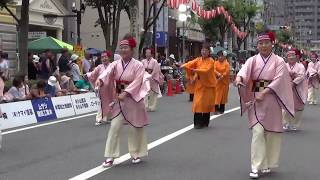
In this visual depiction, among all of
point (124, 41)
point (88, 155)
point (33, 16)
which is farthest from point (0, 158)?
point (33, 16)

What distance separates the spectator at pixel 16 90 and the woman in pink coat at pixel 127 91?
6.60 m

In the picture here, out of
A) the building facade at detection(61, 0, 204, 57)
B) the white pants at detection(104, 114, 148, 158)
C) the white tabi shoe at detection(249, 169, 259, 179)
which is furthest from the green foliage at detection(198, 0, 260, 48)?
the white tabi shoe at detection(249, 169, 259, 179)

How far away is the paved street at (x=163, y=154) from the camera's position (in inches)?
316

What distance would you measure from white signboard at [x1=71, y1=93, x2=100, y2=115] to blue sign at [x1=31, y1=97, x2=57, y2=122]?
1272 mm

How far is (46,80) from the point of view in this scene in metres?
19.0

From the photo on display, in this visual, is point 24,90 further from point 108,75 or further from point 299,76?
point 108,75

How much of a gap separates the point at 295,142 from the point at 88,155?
13.2ft

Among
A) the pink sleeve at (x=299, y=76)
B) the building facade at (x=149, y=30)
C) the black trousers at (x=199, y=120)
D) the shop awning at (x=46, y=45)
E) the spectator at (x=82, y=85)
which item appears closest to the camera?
the pink sleeve at (x=299, y=76)

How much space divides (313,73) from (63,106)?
8.15 m

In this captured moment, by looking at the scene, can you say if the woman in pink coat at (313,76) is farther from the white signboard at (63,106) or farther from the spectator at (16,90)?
the spectator at (16,90)

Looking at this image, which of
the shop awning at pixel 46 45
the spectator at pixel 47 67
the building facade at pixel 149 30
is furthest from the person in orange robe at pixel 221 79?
the building facade at pixel 149 30

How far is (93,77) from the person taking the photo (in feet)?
41.3

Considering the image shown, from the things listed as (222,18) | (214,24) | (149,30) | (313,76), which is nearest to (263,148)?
(313,76)

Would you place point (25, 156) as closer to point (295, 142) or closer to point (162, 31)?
point (295, 142)
